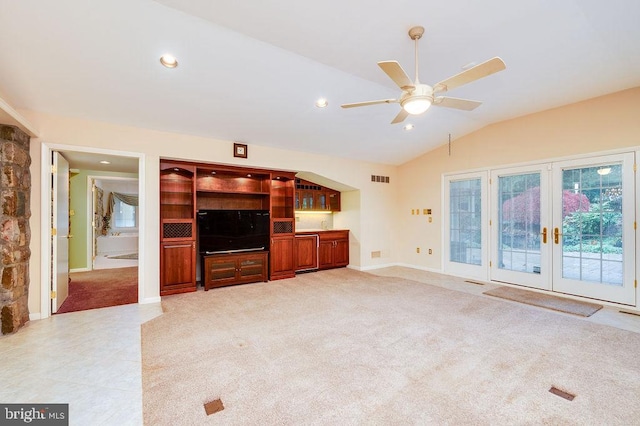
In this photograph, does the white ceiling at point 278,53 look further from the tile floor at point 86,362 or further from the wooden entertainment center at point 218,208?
the tile floor at point 86,362

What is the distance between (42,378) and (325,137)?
466cm

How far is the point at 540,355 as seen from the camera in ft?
8.57

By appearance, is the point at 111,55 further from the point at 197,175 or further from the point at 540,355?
the point at 540,355

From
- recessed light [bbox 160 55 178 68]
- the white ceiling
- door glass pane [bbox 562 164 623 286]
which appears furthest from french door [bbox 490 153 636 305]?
recessed light [bbox 160 55 178 68]

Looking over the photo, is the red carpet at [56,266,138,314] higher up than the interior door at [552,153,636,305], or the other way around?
the interior door at [552,153,636,305]

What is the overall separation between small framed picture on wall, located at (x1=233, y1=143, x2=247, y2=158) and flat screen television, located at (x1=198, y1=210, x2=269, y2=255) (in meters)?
1.06

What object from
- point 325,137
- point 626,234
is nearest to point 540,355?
point 626,234

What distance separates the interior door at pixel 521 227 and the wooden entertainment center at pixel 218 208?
405 cm

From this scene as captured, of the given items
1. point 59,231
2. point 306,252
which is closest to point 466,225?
point 306,252

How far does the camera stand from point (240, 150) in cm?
497

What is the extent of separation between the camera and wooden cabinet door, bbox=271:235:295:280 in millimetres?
5613

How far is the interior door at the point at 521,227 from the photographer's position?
474 cm

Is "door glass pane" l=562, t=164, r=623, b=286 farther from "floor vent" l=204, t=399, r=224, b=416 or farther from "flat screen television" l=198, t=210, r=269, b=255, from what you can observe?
"floor vent" l=204, t=399, r=224, b=416

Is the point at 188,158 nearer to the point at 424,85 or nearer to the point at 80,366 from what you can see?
the point at 80,366
